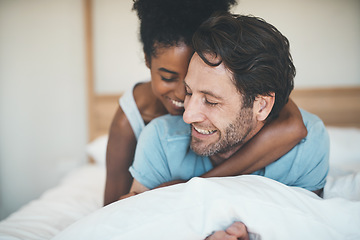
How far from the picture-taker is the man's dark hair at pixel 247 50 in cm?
96

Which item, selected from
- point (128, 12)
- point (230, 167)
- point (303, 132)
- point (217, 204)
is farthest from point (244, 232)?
point (128, 12)

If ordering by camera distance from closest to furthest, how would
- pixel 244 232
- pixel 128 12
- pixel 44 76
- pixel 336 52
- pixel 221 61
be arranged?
pixel 244 232 → pixel 221 61 → pixel 336 52 → pixel 128 12 → pixel 44 76

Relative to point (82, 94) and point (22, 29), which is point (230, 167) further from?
point (22, 29)

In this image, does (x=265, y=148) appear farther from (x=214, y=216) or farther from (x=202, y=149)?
(x=214, y=216)

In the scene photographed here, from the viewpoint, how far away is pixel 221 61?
38.6 inches

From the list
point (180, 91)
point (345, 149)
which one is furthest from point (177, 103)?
point (345, 149)

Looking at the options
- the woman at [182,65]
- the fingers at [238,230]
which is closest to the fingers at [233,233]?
the fingers at [238,230]

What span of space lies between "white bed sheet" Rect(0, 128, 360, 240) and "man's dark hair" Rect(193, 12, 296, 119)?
39 cm

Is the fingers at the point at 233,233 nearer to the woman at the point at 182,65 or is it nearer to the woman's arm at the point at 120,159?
the woman at the point at 182,65

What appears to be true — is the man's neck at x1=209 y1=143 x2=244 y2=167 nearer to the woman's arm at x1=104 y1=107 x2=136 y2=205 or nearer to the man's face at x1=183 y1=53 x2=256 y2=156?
the man's face at x1=183 y1=53 x2=256 y2=156

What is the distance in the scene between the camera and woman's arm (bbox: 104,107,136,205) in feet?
4.51

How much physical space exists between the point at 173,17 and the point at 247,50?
286 millimetres

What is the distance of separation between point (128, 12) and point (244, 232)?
2.09 meters

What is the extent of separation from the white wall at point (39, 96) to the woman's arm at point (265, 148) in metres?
1.83
